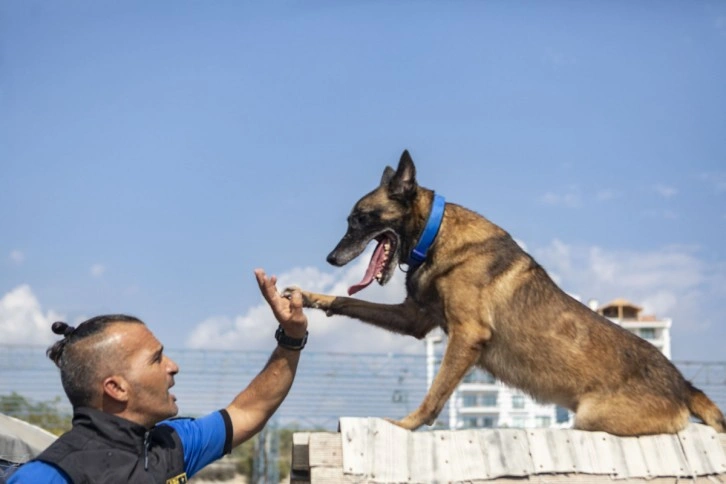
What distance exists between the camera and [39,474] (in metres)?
2.71

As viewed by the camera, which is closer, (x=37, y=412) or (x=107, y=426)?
(x=107, y=426)

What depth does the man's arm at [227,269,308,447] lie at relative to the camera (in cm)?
360

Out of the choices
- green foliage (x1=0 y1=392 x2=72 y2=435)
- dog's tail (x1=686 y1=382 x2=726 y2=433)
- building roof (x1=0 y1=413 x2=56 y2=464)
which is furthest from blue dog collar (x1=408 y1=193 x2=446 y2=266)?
green foliage (x1=0 y1=392 x2=72 y2=435)

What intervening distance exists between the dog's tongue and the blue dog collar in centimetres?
17

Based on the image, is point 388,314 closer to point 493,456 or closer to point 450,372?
point 450,372

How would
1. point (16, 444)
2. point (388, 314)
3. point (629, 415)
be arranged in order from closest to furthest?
1. point (629, 415)
2. point (388, 314)
3. point (16, 444)

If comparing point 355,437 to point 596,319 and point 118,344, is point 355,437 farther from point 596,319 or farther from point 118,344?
point 596,319

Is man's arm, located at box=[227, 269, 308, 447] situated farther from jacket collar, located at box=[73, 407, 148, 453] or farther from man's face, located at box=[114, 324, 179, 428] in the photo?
jacket collar, located at box=[73, 407, 148, 453]

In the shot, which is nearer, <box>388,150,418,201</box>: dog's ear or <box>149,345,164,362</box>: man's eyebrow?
<box>149,345,164,362</box>: man's eyebrow

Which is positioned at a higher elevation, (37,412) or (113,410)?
(37,412)

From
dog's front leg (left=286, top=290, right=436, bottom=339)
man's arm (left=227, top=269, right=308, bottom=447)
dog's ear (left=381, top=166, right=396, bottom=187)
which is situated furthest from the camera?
dog's ear (left=381, top=166, right=396, bottom=187)

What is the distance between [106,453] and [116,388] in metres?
0.21

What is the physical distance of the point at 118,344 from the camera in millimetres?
2961

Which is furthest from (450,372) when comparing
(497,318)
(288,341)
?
(288,341)
